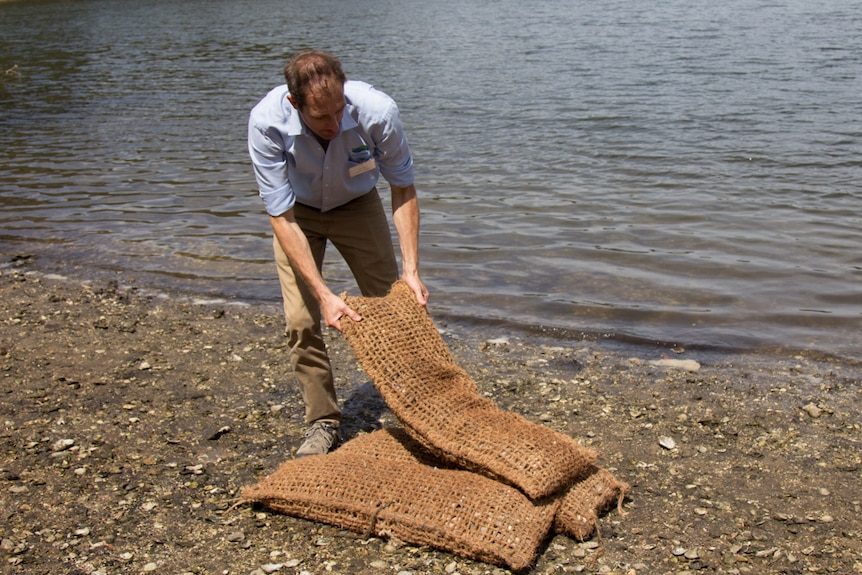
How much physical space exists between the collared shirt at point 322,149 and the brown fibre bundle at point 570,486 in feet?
4.70

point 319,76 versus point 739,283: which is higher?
point 319,76

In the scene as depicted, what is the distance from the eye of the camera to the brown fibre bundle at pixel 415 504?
13.9ft

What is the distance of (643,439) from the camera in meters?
5.52

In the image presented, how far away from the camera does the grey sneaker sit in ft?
17.3

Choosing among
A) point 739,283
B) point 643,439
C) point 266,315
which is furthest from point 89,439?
point 739,283

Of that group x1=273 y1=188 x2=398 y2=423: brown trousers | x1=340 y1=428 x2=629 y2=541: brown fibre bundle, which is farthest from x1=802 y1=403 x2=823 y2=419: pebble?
x1=273 y1=188 x2=398 y2=423: brown trousers

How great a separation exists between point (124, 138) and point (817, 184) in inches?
504

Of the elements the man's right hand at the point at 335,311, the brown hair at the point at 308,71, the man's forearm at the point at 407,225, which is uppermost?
the brown hair at the point at 308,71

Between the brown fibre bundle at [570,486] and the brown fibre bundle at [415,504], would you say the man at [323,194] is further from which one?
the brown fibre bundle at [415,504]

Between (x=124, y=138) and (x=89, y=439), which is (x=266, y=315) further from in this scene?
(x=124, y=138)

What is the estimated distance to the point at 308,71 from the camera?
4.33 metres

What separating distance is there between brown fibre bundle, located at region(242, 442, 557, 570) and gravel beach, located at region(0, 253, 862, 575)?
0.31 ft

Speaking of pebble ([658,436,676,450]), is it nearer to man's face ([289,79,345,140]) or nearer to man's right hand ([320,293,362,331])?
man's right hand ([320,293,362,331])

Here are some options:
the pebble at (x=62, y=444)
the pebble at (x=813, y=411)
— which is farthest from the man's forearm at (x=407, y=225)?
the pebble at (x=813, y=411)
